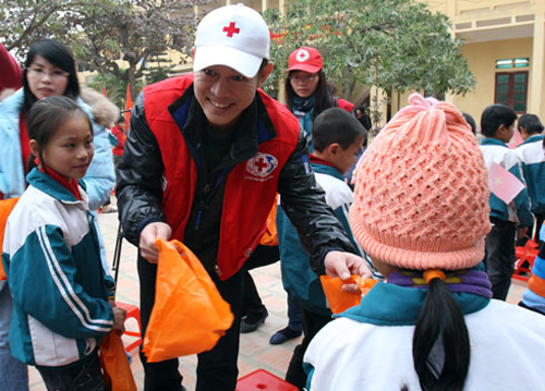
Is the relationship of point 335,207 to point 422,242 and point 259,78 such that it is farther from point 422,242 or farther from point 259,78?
point 422,242

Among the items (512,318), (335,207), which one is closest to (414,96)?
(512,318)

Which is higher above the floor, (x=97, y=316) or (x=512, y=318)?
(x=512, y=318)

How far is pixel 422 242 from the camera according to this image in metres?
1.14

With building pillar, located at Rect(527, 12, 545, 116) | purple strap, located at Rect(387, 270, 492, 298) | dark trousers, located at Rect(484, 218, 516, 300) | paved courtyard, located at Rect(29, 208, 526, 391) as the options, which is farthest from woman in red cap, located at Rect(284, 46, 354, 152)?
building pillar, located at Rect(527, 12, 545, 116)

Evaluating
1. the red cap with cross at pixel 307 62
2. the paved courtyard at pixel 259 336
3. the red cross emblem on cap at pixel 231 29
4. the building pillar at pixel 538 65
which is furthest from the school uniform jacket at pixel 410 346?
the building pillar at pixel 538 65

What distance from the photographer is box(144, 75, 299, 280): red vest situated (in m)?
1.94

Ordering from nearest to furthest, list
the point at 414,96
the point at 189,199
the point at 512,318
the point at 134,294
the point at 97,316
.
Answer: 1. the point at 512,318
2. the point at 414,96
3. the point at 97,316
4. the point at 189,199
5. the point at 134,294

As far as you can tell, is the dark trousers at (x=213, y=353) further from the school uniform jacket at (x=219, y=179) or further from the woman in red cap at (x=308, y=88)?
the woman in red cap at (x=308, y=88)

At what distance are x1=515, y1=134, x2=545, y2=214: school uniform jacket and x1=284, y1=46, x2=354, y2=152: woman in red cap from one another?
2153 millimetres

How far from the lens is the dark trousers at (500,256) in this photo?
3844 millimetres

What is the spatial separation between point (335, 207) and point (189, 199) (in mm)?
855

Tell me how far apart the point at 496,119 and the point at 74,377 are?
368 cm

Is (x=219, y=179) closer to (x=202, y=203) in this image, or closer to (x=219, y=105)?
(x=202, y=203)

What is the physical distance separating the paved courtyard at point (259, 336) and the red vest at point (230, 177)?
4.24ft
